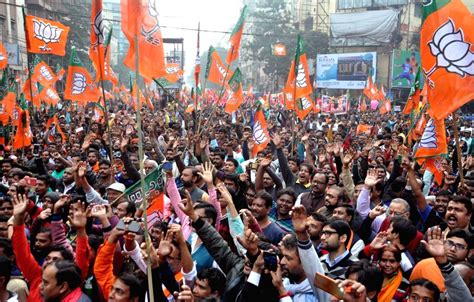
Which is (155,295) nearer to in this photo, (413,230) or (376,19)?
(413,230)

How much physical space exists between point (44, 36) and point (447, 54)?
339 inches

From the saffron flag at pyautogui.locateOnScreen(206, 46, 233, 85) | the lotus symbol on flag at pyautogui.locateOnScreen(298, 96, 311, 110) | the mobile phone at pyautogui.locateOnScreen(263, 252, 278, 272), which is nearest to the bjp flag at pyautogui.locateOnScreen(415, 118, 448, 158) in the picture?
the mobile phone at pyautogui.locateOnScreen(263, 252, 278, 272)

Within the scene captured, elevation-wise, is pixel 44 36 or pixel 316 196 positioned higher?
pixel 44 36

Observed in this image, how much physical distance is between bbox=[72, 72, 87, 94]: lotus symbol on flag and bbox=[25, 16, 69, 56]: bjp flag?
867mm

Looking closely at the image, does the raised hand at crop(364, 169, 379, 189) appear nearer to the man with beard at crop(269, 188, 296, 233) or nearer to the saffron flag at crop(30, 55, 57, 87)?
the man with beard at crop(269, 188, 296, 233)

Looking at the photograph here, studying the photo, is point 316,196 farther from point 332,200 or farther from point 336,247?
point 336,247

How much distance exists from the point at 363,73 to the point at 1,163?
2972 centimetres

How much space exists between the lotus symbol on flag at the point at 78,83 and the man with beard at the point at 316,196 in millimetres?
6174

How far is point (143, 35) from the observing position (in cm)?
424

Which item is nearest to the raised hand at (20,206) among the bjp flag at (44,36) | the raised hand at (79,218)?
the raised hand at (79,218)

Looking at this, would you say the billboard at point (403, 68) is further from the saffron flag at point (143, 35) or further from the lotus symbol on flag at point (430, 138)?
the saffron flag at point (143, 35)

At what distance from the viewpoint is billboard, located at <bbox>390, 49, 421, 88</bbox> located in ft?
103

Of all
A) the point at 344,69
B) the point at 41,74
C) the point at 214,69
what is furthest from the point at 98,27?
the point at 344,69

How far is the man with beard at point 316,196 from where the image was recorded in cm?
587
